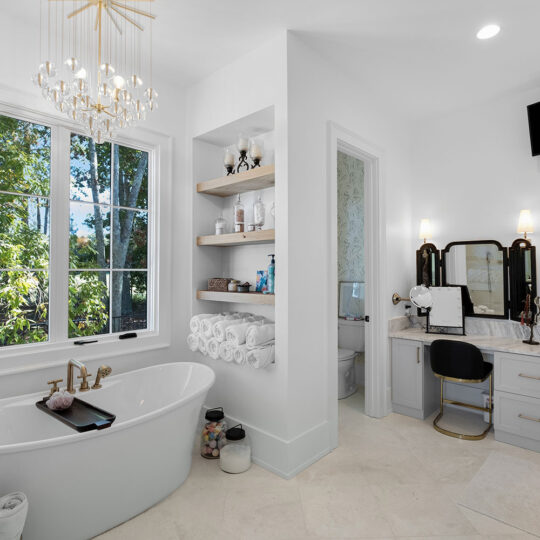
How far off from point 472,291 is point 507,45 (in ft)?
6.31

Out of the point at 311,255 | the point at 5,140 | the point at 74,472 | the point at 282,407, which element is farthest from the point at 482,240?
the point at 5,140

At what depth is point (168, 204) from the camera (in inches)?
118

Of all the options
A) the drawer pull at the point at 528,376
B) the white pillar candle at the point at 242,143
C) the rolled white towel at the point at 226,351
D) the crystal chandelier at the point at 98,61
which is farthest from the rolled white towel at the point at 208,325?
the drawer pull at the point at 528,376

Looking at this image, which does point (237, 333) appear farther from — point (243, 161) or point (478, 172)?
point (478, 172)

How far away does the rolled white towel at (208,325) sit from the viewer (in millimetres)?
2703

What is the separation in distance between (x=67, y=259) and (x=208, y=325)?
1.04 m

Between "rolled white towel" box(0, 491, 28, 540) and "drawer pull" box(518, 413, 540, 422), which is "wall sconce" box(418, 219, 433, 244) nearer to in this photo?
"drawer pull" box(518, 413, 540, 422)

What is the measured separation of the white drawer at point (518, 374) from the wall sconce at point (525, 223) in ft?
3.36

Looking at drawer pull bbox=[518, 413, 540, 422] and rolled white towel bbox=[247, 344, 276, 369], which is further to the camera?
drawer pull bbox=[518, 413, 540, 422]

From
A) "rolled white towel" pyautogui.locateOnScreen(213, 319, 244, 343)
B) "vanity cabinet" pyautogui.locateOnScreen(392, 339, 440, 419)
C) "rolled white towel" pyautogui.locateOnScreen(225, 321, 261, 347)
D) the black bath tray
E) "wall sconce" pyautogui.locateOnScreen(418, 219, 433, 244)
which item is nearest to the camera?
the black bath tray

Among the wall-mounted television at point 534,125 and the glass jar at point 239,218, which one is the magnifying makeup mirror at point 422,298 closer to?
the wall-mounted television at point 534,125

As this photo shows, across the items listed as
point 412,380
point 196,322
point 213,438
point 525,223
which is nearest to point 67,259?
point 196,322

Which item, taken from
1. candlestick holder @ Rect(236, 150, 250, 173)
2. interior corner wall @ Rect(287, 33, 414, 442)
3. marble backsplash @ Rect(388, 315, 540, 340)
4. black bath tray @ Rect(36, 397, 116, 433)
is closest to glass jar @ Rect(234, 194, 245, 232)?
candlestick holder @ Rect(236, 150, 250, 173)

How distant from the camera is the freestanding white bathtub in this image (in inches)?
63.4
